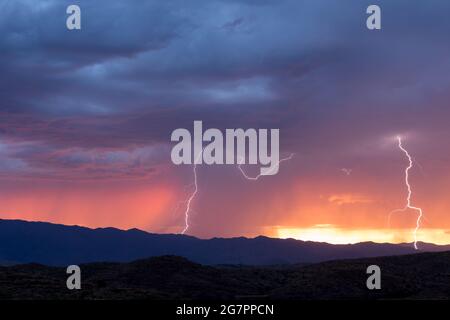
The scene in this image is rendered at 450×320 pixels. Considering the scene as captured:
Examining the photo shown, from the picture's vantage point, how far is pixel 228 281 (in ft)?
207

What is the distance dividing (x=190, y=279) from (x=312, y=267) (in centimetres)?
1390

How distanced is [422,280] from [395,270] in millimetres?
4744

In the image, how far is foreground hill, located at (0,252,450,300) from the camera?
54406 mm

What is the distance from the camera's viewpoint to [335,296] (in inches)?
2138

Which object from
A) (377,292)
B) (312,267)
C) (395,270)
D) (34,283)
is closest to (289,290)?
(377,292)

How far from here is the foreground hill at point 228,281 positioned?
178 ft

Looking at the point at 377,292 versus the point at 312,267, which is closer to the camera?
the point at 377,292

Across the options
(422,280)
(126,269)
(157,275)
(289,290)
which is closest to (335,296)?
(289,290)

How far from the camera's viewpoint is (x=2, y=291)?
54031mm
